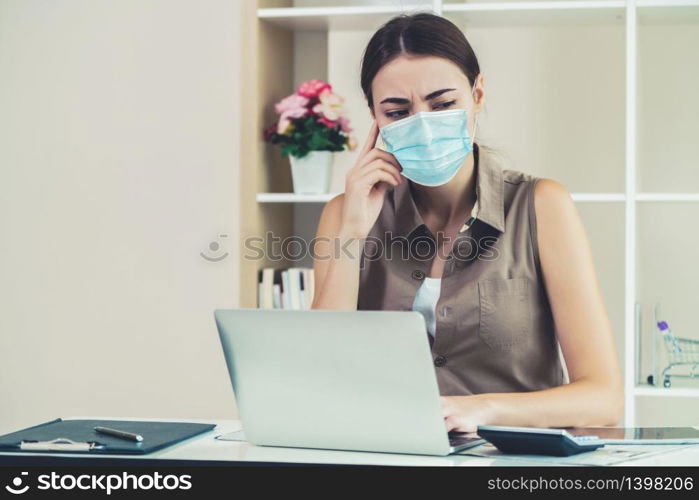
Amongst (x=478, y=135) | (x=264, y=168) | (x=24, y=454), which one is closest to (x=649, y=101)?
(x=478, y=135)

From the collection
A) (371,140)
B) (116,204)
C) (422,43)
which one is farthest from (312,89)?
(422,43)

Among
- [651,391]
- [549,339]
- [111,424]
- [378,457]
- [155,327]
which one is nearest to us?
[378,457]

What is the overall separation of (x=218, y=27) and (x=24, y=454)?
1.85 m

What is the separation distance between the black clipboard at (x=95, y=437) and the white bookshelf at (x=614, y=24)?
1.44 metres

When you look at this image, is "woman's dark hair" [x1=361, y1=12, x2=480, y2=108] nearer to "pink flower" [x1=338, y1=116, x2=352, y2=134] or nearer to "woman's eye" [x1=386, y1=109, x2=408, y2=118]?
"woman's eye" [x1=386, y1=109, x2=408, y2=118]

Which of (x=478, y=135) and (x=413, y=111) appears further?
(x=478, y=135)

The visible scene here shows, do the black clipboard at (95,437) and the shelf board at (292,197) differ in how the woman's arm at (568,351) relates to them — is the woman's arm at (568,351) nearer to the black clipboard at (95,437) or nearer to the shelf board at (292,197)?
the black clipboard at (95,437)

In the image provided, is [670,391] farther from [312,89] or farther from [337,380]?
[337,380]

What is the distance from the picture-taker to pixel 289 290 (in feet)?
9.48

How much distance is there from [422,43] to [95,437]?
1.06 metres

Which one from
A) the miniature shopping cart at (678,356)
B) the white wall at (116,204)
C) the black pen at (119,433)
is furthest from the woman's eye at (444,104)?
the miniature shopping cart at (678,356)

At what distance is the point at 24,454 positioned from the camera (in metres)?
1.25

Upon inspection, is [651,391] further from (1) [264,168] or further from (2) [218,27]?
(2) [218,27]

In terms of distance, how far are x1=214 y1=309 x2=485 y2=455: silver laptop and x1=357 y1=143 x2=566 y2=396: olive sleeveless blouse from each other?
1.87 ft
